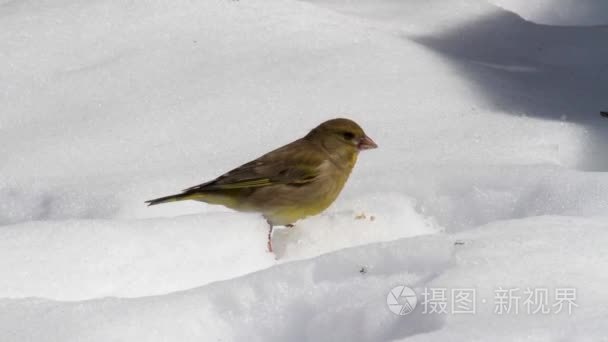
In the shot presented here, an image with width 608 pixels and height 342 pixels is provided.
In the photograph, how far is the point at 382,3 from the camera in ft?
27.2

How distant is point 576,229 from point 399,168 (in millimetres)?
1418

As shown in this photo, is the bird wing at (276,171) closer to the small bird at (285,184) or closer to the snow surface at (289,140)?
the small bird at (285,184)

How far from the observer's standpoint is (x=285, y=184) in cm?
503

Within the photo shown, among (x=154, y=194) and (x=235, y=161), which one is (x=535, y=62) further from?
(x=154, y=194)

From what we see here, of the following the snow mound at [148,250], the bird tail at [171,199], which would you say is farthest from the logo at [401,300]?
the bird tail at [171,199]

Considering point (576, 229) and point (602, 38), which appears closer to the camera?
point (576, 229)

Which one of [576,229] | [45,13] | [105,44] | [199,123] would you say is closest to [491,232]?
[576,229]

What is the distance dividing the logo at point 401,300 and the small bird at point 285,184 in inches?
50.3

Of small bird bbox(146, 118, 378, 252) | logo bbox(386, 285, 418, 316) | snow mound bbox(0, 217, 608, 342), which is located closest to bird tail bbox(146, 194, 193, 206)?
small bird bbox(146, 118, 378, 252)

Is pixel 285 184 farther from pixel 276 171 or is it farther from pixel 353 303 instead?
pixel 353 303

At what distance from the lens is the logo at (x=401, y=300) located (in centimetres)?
362

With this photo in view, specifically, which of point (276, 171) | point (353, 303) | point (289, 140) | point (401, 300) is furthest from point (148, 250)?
point (289, 140)

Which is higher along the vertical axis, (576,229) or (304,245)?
(576,229)

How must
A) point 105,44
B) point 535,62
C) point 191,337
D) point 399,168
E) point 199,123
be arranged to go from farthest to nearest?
point 535,62
point 105,44
point 199,123
point 399,168
point 191,337
